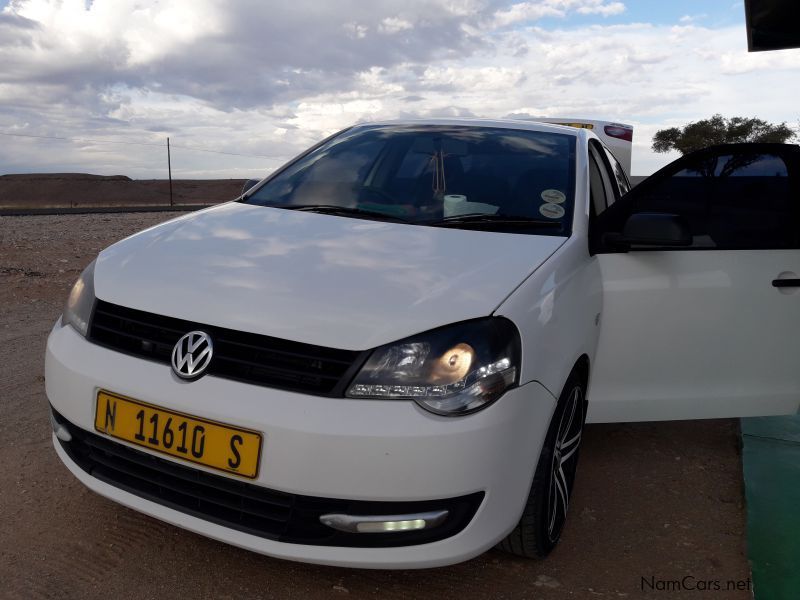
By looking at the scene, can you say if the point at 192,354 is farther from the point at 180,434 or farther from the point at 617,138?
the point at 617,138

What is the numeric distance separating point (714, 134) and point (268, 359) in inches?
1960

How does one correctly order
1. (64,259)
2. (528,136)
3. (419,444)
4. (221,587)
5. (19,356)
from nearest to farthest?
(419,444) < (221,587) < (528,136) < (19,356) < (64,259)

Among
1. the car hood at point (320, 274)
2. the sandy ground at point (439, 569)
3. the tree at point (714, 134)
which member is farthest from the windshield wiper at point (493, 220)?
the tree at point (714, 134)

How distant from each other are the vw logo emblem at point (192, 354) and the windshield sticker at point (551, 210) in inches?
57.9

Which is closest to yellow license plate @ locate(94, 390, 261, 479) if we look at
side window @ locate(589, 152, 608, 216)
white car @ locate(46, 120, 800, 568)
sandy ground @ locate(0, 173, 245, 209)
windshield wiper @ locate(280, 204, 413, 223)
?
white car @ locate(46, 120, 800, 568)

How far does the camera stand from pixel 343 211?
3094mm

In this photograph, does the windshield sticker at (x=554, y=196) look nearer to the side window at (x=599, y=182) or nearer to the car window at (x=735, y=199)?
the side window at (x=599, y=182)

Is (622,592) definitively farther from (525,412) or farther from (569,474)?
(525,412)

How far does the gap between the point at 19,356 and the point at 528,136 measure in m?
3.52

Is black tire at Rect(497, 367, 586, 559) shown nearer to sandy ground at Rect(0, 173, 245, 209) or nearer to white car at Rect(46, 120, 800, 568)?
white car at Rect(46, 120, 800, 568)

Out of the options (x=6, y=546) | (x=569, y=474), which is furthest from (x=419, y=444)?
(x=6, y=546)

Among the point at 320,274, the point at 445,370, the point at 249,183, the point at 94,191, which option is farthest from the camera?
the point at 94,191

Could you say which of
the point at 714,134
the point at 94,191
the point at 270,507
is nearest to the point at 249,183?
the point at 270,507

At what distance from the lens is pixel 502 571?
2.56m
